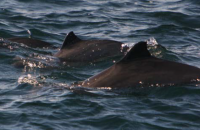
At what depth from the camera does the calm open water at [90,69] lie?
28.0ft

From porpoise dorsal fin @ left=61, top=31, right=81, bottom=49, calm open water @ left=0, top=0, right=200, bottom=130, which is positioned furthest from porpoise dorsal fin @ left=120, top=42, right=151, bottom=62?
porpoise dorsal fin @ left=61, top=31, right=81, bottom=49

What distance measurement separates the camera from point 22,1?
2284 cm

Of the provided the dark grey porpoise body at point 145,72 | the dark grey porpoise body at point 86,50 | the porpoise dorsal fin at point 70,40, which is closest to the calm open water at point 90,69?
the dark grey porpoise body at point 145,72

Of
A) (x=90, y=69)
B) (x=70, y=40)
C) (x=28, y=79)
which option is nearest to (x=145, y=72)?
(x=28, y=79)

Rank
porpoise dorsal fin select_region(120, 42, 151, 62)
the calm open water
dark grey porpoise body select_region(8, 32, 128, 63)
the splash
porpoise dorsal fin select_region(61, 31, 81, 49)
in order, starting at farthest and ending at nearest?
porpoise dorsal fin select_region(61, 31, 81, 49)
dark grey porpoise body select_region(8, 32, 128, 63)
the splash
porpoise dorsal fin select_region(120, 42, 151, 62)
the calm open water

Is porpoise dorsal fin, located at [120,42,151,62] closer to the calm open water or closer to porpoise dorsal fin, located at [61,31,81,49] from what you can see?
the calm open water

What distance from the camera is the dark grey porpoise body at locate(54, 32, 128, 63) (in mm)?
13048

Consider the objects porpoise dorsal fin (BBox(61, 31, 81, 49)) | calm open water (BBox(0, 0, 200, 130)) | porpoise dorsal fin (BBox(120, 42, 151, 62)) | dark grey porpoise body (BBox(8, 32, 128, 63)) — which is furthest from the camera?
porpoise dorsal fin (BBox(61, 31, 81, 49))

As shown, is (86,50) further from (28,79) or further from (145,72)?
(145,72)

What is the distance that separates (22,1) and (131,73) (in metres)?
14.0

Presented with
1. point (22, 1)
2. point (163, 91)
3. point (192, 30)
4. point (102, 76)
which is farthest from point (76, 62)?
point (22, 1)

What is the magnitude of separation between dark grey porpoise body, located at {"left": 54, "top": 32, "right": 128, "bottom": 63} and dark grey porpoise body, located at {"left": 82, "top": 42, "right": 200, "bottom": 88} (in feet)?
10.5

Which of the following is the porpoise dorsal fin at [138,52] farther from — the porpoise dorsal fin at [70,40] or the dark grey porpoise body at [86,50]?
the porpoise dorsal fin at [70,40]

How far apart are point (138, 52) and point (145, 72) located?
1.35ft
